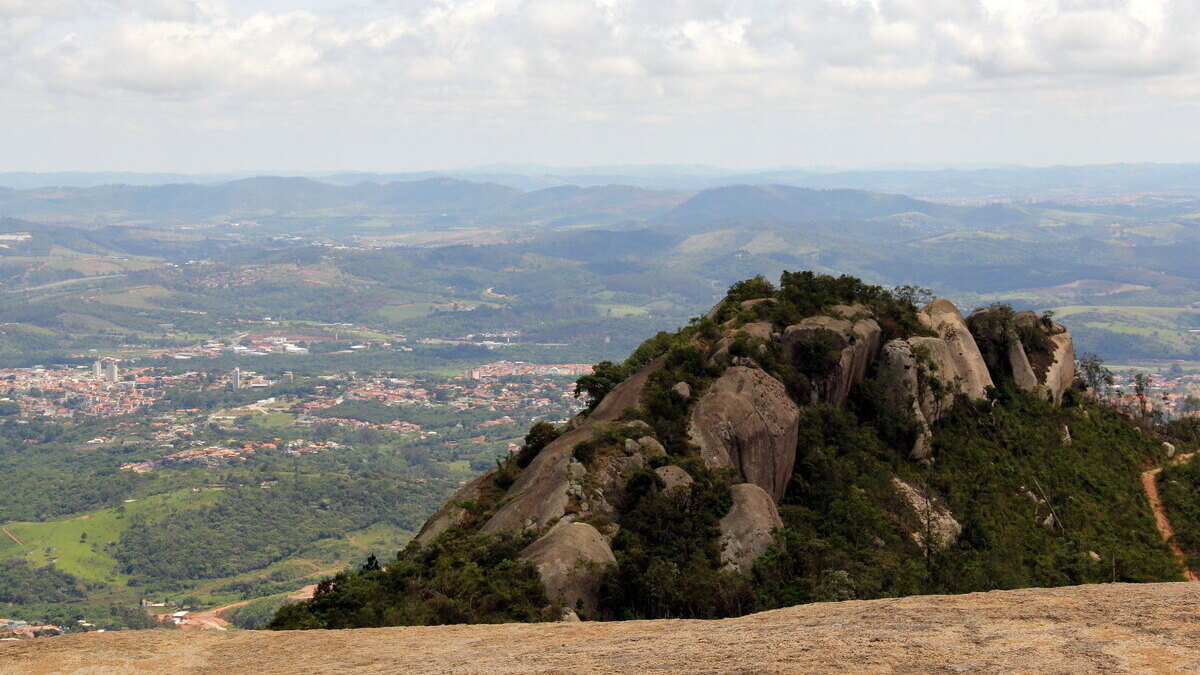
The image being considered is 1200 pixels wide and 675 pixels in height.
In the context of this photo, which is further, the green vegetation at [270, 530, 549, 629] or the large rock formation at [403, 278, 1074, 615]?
the large rock formation at [403, 278, 1074, 615]

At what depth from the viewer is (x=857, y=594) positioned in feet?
101

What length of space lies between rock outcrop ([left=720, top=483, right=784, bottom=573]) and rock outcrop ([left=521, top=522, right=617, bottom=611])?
4.42 metres

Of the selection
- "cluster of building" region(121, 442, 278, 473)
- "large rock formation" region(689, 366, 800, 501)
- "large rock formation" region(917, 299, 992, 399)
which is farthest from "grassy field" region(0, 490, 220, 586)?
"large rock formation" region(917, 299, 992, 399)

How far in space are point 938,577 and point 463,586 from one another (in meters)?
19.8

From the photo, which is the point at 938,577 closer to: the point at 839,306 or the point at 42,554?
the point at 839,306

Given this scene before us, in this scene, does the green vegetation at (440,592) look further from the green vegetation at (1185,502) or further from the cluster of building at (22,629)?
the cluster of building at (22,629)

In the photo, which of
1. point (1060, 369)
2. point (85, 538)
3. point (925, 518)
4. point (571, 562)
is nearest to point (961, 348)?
point (1060, 369)

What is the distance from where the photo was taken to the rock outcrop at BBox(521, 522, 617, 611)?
28.0 meters

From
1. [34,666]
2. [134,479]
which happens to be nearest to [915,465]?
[34,666]

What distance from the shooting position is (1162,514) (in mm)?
51344

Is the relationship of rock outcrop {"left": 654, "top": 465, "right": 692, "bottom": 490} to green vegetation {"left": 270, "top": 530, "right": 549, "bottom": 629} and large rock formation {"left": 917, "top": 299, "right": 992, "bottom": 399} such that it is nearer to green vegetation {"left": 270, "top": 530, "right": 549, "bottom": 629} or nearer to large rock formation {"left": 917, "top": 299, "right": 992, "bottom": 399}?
green vegetation {"left": 270, "top": 530, "right": 549, "bottom": 629}

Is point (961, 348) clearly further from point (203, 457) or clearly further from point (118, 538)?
point (203, 457)

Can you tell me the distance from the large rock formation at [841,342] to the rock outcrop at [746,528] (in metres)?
11.7

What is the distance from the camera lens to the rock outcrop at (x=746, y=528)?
3200cm
